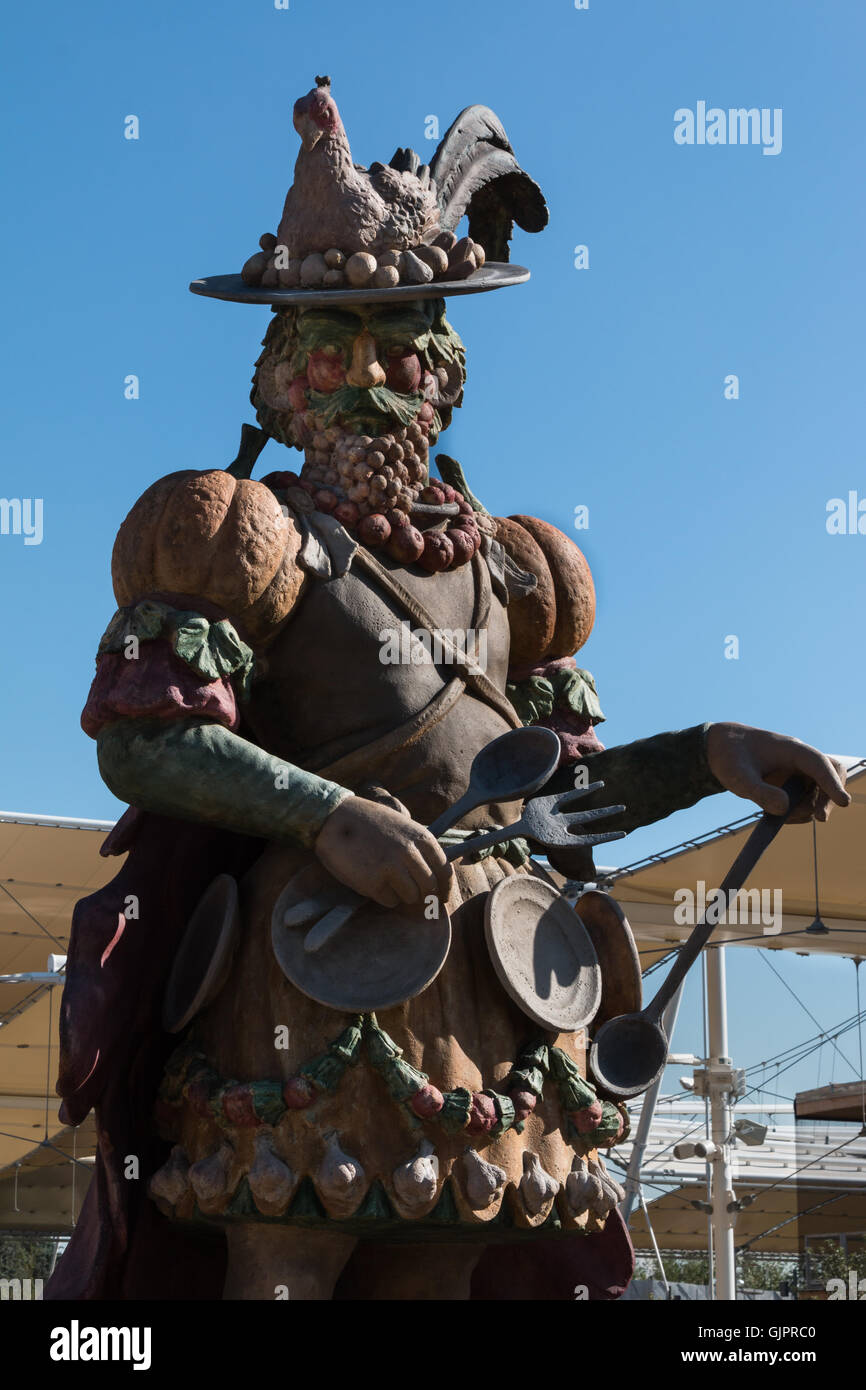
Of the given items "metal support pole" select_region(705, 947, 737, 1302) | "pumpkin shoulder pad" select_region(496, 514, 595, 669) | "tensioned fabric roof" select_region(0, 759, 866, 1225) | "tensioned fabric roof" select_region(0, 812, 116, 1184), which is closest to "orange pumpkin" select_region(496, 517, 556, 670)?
"pumpkin shoulder pad" select_region(496, 514, 595, 669)

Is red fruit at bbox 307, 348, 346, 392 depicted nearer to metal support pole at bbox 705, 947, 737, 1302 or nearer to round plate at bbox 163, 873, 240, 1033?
round plate at bbox 163, 873, 240, 1033

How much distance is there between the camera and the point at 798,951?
1569 cm

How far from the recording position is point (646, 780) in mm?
3896

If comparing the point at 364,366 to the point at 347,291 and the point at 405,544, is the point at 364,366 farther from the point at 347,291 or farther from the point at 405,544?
the point at 405,544

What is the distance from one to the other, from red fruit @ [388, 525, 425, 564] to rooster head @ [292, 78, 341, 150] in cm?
86

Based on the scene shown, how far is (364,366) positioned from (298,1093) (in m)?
1.51

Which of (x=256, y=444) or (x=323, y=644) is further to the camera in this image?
(x=256, y=444)

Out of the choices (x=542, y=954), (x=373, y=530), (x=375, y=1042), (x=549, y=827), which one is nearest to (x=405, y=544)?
(x=373, y=530)

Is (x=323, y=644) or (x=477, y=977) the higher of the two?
(x=323, y=644)

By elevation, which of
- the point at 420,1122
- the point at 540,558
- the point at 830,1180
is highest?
the point at 540,558

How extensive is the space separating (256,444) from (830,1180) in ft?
66.3

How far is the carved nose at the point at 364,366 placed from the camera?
3.67 meters
